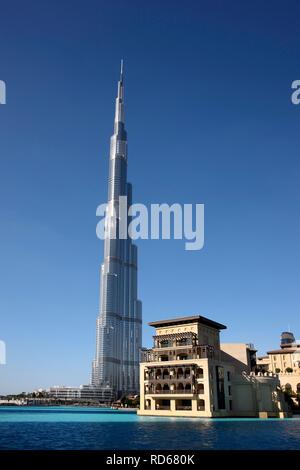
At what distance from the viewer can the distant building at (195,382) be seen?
80125 millimetres

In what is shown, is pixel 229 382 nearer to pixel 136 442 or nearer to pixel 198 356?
pixel 198 356

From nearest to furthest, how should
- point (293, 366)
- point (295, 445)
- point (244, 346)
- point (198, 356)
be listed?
point (295, 445)
point (198, 356)
point (244, 346)
point (293, 366)

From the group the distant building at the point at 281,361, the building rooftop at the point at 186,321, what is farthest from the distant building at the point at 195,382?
the distant building at the point at 281,361

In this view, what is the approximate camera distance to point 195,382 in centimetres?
8050

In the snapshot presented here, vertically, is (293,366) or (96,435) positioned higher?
(293,366)

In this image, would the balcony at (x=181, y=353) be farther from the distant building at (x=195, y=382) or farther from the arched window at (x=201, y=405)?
the arched window at (x=201, y=405)

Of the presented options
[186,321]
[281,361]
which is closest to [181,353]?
[186,321]

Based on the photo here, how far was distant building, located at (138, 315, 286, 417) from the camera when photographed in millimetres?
80125

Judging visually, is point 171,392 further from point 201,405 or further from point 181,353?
point 181,353

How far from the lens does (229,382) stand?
8706 cm

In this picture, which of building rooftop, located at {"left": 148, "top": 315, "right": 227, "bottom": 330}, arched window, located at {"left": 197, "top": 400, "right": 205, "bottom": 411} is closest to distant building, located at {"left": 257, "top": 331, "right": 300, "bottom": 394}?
building rooftop, located at {"left": 148, "top": 315, "right": 227, "bottom": 330}
